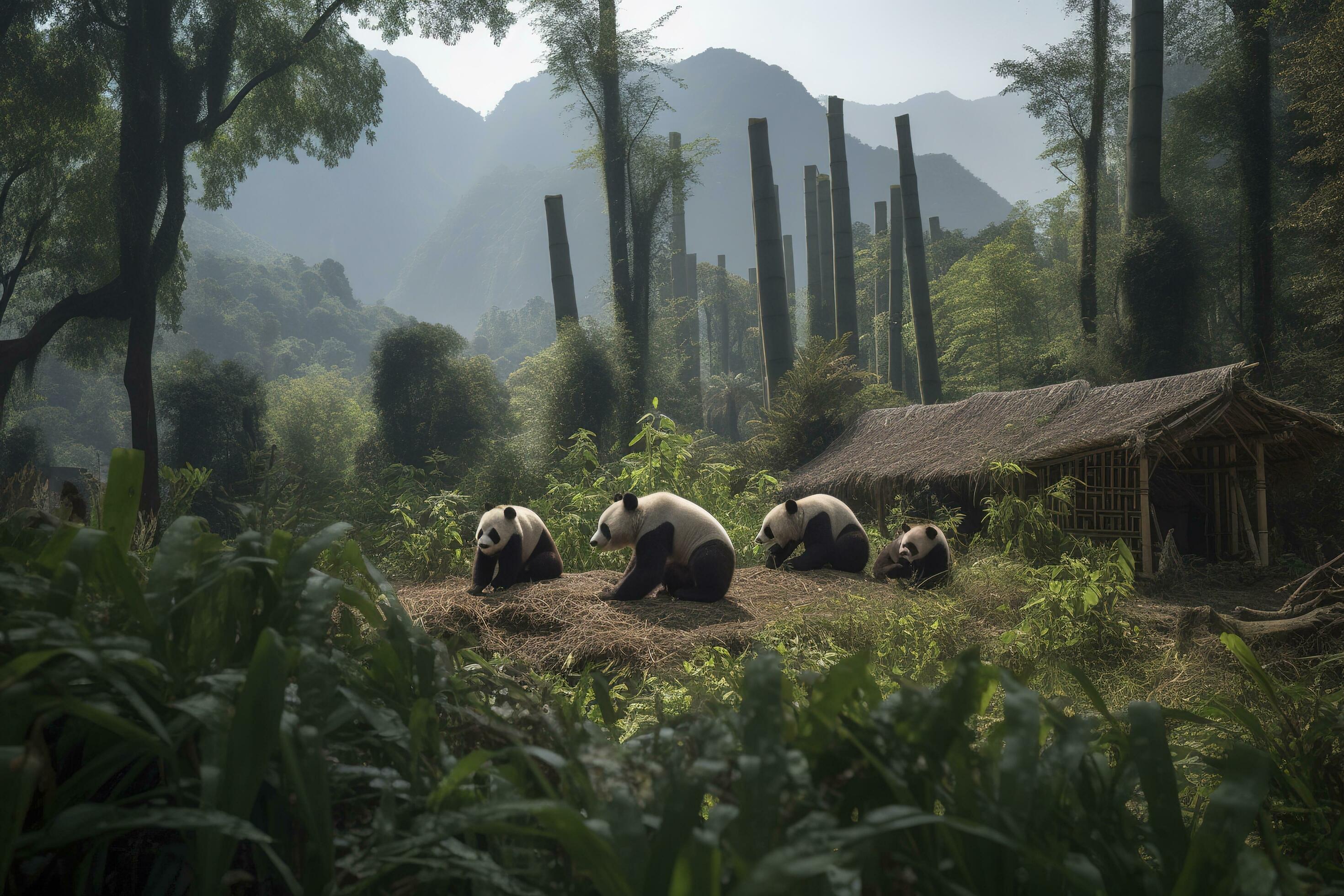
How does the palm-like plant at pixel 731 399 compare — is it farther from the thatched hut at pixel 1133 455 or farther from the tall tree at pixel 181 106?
the thatched hut at pixel 1133 455

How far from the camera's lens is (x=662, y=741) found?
0.83 metres

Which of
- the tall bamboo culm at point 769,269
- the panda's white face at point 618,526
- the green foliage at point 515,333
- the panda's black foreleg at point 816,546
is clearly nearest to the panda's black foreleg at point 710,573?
the panda's white face at point 618,526

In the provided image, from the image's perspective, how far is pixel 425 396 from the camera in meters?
21.3

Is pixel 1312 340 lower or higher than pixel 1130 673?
higher

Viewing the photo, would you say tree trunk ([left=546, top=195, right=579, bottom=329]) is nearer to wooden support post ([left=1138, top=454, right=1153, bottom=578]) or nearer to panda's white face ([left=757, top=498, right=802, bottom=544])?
panda's white face ([left=757, top=498, right=802, bottom=544])

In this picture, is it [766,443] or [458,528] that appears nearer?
[458,528]

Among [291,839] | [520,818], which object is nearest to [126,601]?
[291,839]

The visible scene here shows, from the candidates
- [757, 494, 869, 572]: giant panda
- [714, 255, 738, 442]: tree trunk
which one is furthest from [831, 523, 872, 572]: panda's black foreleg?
[714, 255, 738, 442]: tree trunk

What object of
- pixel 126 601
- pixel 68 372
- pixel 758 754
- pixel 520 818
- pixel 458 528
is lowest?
pixel 458 528

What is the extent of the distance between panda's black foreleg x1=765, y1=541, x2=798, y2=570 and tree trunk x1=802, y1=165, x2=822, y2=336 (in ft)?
75.0

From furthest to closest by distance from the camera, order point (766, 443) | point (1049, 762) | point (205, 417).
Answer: point (205, 417), point (766, 443), point (1049, 762)

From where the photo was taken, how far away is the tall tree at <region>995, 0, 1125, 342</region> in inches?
775

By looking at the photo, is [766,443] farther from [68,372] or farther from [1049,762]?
[68,372]

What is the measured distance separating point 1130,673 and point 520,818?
5.11m
